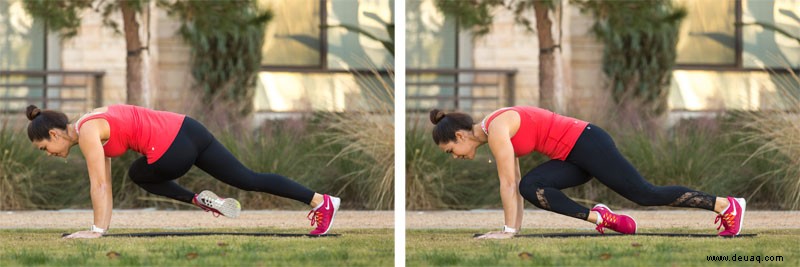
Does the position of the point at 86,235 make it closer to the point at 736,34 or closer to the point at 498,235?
the point at 498,235

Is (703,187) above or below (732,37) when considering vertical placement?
below

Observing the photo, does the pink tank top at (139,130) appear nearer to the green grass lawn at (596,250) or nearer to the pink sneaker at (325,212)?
the pink sneaker at (325,212)

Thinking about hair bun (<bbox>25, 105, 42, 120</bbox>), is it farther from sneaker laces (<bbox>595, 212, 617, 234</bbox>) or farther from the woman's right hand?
sneaker laces (<bbox>595, 212, 617, 234</bbox>)

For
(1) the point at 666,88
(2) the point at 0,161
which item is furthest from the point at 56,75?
(1) the point at 666,88

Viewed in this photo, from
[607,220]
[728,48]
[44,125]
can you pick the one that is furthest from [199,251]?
[728,48]

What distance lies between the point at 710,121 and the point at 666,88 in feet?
12.4

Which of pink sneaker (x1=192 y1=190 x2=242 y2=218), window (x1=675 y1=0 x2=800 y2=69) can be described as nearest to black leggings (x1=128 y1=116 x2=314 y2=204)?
pink sneaker (x1=192 y1=190 x2=242 y2=218)

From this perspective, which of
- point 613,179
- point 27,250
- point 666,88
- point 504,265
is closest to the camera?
point 504,265

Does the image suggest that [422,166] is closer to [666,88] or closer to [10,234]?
[10,234]

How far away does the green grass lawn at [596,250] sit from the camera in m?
5.54

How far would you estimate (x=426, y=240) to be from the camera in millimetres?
6816

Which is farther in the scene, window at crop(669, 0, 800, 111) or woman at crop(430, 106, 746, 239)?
window at crop(669, 0, 800, 111)

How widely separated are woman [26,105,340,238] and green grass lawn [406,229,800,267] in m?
0.76

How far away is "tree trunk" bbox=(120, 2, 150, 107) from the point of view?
42.5 ft
